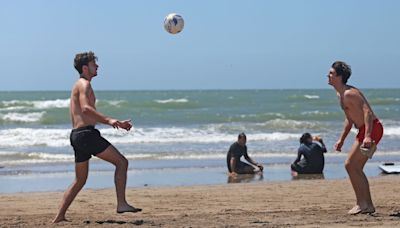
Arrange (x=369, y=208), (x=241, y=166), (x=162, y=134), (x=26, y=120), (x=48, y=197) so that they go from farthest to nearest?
(x=26, y=120) < (x=162, y=134) < (x=241, y=166) < (x=48, y=197) < (x=369, y=208)

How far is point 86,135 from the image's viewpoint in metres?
7.34

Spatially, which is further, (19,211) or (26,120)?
(26,120)

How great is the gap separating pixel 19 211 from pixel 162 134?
1743 cm

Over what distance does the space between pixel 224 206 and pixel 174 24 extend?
287 cm

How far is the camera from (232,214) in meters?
8.22

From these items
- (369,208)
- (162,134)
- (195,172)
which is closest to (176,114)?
(162,134)

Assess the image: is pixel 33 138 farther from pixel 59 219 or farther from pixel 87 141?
pixel 87 141

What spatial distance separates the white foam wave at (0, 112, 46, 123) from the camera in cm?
3646

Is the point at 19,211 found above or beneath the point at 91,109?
beneath

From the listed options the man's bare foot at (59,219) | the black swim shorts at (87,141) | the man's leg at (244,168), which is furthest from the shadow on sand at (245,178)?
the black swim shorts at (87,141)

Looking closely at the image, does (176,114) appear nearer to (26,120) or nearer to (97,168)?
(26,120)

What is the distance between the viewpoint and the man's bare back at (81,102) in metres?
7.33

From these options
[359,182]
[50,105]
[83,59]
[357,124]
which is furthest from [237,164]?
[50,105]

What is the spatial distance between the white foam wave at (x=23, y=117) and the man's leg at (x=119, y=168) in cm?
2906
